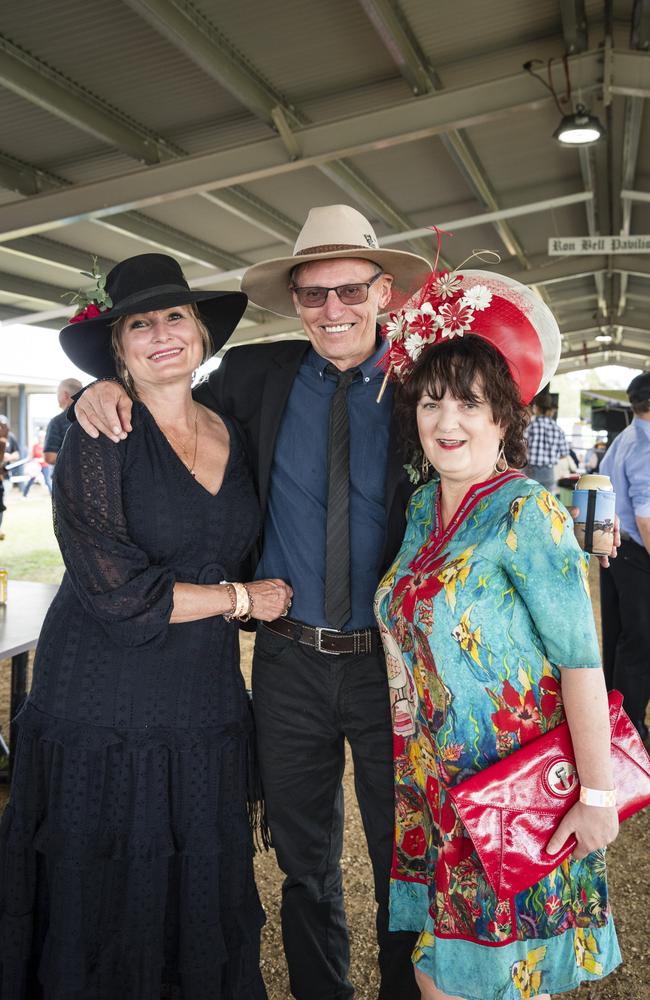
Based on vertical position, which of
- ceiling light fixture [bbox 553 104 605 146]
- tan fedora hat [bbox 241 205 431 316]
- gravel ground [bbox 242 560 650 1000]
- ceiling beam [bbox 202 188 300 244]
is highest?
ceiling beam [bbox 202 188 300 244]

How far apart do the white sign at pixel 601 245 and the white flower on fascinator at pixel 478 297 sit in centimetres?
701

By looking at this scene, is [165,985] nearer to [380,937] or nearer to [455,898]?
[380,937]

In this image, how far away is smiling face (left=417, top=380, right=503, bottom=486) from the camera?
62.5 inches

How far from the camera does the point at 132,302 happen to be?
1852mm

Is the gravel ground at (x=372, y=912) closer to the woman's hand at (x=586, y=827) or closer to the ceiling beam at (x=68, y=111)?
the woman's hand at (x=586, y=827)

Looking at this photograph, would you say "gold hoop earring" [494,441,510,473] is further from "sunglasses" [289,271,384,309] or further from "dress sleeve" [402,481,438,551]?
"sunglasses" [289,271,384,309]

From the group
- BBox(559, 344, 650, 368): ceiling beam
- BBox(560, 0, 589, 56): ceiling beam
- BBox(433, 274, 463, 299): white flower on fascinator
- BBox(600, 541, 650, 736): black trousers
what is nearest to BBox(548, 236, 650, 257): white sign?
BBox(560, 0, 589, 56): ceiling beam

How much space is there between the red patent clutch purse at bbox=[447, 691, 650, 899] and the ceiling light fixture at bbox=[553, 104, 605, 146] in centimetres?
483

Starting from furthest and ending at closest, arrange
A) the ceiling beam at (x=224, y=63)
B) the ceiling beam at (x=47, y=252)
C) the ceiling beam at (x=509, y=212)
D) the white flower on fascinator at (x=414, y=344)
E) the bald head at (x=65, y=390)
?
the ceiling beam at (x=509, y=212) → the ceiling beam at (x=47, y=252) → the bald head at (x=65, y=390) → the ceiling beam at (x=224, y=63) → the white flower on fascinator at (x=414, y=344)

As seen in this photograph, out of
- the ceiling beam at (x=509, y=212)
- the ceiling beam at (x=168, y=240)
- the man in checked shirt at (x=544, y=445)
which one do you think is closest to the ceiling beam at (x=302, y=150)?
the ceiling beam at (x=168, y=240)

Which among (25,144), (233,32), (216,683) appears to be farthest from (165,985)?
(25,144)

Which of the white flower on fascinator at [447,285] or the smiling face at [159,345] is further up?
the white flower on fascinator at [447,285]

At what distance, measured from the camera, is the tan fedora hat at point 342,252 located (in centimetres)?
212

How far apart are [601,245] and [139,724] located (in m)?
7.64
